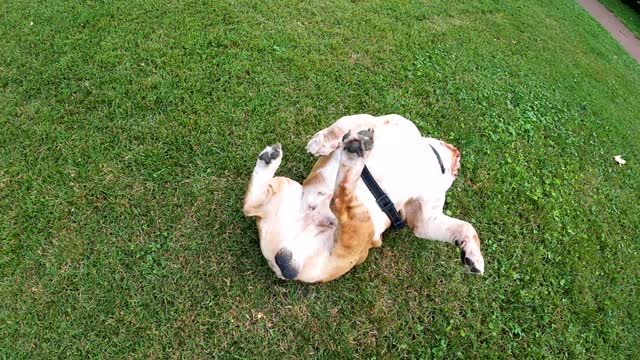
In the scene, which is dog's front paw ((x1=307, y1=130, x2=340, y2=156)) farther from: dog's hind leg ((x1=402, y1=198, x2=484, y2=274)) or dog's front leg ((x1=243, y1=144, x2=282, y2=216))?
dog's hind leg ((x1=402, y1=198, x2=484, y2=274))

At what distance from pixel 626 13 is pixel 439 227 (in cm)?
1406

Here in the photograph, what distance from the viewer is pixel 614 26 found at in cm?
1143

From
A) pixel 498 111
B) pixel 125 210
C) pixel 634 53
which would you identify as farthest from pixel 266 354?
pixel 634 53

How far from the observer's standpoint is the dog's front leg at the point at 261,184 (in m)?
3.01

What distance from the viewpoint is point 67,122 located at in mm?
3623

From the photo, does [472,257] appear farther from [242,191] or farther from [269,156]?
[242,191]

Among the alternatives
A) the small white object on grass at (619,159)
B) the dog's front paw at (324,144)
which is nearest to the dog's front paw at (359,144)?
the dog's front paw at (324,144)

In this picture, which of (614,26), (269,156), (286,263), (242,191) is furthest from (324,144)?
(614,26)

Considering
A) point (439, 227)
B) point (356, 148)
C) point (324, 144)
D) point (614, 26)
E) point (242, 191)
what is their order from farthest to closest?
point (614, 26), point (242, 191), point (324, 144), point (439, 227), point (356, 148)

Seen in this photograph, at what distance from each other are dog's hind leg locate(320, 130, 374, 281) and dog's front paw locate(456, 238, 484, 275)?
65 cm

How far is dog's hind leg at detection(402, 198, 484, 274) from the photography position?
9.93 feet

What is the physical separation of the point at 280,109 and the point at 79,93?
1732 millimetres

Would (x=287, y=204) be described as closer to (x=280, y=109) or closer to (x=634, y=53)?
(x=280, y=109)

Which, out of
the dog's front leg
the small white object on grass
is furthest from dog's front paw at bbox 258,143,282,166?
the small white object on grass
